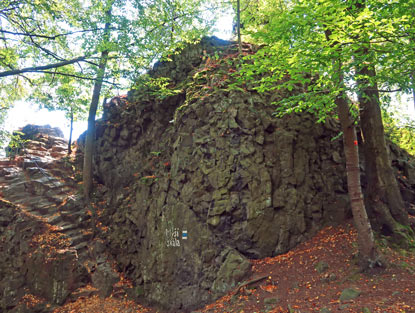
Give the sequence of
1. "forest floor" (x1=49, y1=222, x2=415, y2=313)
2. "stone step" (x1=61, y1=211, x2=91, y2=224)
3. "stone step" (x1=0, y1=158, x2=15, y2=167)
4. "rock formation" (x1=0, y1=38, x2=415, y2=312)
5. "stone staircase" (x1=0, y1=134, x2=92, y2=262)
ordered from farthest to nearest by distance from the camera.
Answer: "stone step" (x1=0, y1=158, x2=15, y2=167), "stone step" (x1=61, y1=211, x2=91, y2=224), "stone staircase" (x1=0, y1=134, x2=92, y2=262), "rock formation" (x1=0, y1=38, x2=415, y2=312), "forest floor" (x1=49, y1=222, x2=415, y2=313)

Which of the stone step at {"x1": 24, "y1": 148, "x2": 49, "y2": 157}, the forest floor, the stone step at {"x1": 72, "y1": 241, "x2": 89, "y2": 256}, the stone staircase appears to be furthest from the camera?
the stone step at {"x1": 24, "y1": 148, "x2": 49, "y2": 157}

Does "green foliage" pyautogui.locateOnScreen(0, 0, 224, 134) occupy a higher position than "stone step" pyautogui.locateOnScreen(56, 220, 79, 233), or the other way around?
"green foliage" pyautogui.locateOnScreen(0, 0, 224, 134)

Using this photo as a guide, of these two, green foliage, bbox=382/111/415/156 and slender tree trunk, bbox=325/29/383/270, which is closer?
slender tree trunk, bbox=325/29/383/270

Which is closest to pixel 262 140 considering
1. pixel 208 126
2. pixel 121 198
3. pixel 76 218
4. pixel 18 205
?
pixel 208 126

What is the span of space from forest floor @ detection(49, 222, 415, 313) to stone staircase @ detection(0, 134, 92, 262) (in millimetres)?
4876

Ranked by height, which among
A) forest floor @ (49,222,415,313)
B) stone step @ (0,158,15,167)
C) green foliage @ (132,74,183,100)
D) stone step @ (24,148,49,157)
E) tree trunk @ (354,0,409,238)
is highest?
green foliage @ (132,74,183,100)

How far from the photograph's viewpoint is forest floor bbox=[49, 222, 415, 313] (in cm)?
536

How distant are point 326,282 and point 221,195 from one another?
411 cm

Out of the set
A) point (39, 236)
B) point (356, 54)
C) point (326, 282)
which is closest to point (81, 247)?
point (39, 236)

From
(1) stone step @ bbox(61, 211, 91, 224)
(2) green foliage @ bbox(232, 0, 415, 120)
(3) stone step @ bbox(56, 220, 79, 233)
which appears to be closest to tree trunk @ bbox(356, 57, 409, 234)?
(2) green foliage @ bbox(232, 0, 415, 120)

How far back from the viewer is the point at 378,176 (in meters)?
8.20

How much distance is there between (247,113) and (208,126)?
1.66 meters

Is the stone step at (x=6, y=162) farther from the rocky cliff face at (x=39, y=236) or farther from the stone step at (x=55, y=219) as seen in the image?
the stone step at (x=55, y=219)

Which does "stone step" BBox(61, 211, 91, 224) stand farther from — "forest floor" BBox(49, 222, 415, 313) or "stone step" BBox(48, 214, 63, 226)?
"forest floor" BBox(49, 222, 415, 313)
